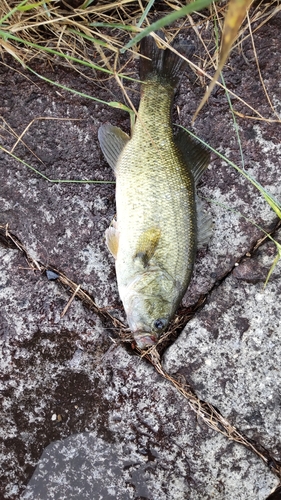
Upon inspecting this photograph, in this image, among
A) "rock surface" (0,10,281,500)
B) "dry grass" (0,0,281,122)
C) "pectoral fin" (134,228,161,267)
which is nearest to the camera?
"pectoral fin" (134,228,161,267)

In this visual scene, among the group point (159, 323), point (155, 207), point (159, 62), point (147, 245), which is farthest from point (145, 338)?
point (159, 62)

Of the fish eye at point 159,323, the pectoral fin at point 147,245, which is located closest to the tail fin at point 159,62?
the pectoral fin at point 147,245

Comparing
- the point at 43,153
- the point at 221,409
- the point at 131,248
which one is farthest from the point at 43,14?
the point at 221,409

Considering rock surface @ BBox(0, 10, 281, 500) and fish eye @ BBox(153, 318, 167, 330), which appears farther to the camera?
rock surface @ BBox(0, 10, 281, 500)

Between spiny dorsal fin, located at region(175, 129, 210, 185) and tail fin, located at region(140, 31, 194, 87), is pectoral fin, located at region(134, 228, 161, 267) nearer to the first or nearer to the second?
spiny dorsal fin, located at region(175, 129, 210, 185)

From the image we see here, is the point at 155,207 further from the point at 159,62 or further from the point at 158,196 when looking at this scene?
the point at 159,62

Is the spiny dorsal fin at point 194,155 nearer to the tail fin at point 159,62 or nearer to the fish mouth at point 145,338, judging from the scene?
the tail fin at point 159,62

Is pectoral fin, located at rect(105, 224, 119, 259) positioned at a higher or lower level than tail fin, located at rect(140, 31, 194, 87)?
lower

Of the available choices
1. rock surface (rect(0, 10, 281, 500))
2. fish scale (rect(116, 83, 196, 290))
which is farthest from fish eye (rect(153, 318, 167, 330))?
rock surface (rect(0, 10, 281, 500))
